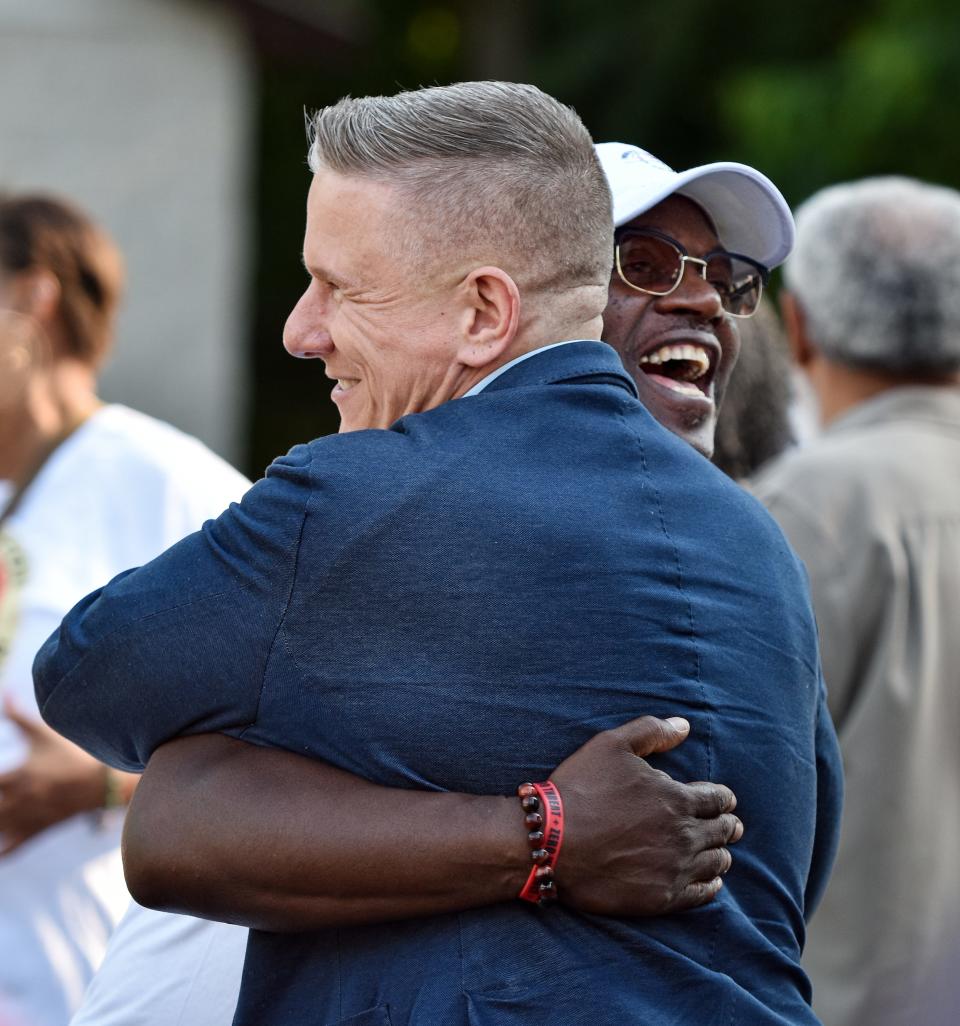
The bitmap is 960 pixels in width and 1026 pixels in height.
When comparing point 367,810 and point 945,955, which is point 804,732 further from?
point 945,955

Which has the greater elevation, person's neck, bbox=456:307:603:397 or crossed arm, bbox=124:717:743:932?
person's neck, bbox=456:307:603:397

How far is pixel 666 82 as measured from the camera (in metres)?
14.9

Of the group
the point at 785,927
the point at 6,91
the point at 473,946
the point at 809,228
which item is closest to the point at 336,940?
the point at 473,946

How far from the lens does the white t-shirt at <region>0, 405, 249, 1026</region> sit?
330 cm

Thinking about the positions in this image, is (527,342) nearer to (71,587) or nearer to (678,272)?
(678,272)

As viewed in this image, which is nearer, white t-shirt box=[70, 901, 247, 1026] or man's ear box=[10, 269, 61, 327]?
white t-shirt box=[70, 901, 247, 1026]

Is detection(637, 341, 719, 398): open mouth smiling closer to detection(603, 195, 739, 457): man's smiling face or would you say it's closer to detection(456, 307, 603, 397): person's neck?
detection(603, 195, 739, 457): man's smiling face

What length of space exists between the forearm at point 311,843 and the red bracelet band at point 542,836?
0.01 metres

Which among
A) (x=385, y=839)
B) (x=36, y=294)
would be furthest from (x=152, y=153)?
(x=385, y=839)

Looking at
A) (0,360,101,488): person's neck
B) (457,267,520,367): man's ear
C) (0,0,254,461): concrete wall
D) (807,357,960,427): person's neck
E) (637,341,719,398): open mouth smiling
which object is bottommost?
(0,0,254,461): concrete wall

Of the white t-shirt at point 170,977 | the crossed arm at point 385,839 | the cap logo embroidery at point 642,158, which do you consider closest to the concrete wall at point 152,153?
the cap logo embroidery at point 642,158

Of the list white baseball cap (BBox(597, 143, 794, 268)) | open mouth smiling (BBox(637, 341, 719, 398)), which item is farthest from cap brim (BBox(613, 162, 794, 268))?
open mouth smiling (BBox(637, 341, 719, 398))

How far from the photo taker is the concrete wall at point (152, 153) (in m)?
11.4

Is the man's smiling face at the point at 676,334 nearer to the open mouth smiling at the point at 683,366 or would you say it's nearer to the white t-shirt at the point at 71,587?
the open mouth smiling at the point at 683,366
